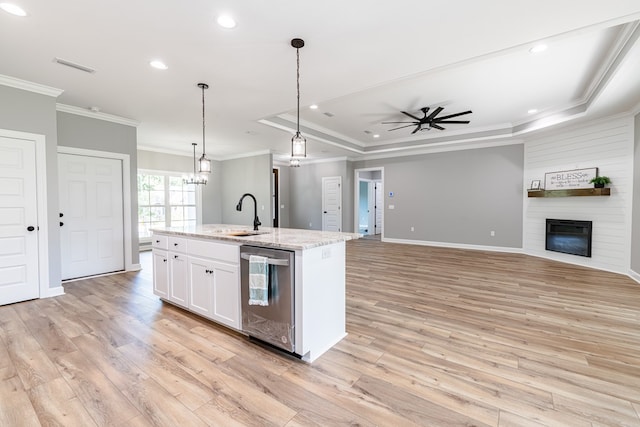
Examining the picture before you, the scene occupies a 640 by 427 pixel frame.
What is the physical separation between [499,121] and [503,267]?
9.96 feet

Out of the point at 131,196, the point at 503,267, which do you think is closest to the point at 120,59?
the point at 131,196

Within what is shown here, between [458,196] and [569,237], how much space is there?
7.74ft

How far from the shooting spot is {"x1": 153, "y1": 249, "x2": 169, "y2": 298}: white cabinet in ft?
10.8

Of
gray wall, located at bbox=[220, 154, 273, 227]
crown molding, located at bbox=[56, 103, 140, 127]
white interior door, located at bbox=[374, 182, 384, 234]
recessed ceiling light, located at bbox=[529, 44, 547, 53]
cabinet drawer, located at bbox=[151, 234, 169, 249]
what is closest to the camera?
recessed ceiling light, located at bbox=[529, 44, 547, 53]

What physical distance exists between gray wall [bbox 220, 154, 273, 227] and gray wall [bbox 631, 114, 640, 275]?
7.06 meters

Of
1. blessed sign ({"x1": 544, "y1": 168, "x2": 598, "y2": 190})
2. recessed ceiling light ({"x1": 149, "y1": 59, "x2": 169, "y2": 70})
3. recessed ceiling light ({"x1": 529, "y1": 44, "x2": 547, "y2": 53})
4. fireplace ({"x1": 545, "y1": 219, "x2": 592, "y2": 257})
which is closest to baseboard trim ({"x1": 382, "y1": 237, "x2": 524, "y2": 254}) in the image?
fireplace ({"x1": 545, "y1": 219, "x2": 592, "y2": 257})

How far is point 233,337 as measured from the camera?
2.57m

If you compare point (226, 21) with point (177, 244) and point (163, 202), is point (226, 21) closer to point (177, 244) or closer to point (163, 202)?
point (177, 244)

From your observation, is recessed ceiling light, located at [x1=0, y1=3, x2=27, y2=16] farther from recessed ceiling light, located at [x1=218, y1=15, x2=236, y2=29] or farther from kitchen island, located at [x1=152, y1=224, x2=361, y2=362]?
kitchen island, located at [x1=152, y1=224, x2=361, y2=362]

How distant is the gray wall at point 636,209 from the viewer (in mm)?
4379

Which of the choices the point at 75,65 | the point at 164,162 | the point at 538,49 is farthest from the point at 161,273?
the point at 164,162

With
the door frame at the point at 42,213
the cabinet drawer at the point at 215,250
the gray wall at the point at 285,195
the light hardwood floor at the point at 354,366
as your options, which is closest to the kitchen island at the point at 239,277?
the cabinet drawer at the point at 215,250

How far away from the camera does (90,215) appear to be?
182 inches

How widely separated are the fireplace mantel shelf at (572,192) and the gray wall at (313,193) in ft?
14.9
